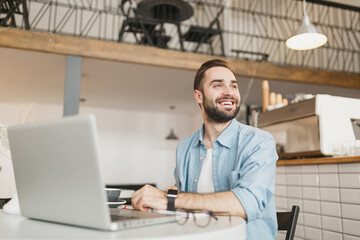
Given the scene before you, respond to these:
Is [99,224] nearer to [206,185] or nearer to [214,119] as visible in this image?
[206,185]

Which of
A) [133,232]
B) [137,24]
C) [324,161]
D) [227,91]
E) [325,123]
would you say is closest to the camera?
[133,232]

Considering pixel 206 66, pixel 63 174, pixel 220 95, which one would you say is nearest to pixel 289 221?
pixel 220 95

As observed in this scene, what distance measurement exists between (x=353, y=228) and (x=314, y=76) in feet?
13.2

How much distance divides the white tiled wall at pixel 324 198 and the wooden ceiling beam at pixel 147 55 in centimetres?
281

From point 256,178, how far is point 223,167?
0.80 feet

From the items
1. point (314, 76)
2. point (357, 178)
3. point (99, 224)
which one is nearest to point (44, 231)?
point (99, 224)

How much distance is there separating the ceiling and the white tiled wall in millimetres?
3078

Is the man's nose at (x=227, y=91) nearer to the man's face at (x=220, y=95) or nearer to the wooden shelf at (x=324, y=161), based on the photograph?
the man's face at (x=220, y=95)

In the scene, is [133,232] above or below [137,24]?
below

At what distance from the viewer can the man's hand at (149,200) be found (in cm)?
92

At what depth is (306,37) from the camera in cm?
297

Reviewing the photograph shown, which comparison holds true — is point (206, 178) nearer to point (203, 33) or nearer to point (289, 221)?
point (289, 221)

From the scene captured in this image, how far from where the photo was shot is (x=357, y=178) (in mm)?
1716

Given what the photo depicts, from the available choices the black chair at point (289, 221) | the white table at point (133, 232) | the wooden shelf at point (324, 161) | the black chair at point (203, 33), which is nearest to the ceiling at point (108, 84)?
the black chair at point (203, 33)
